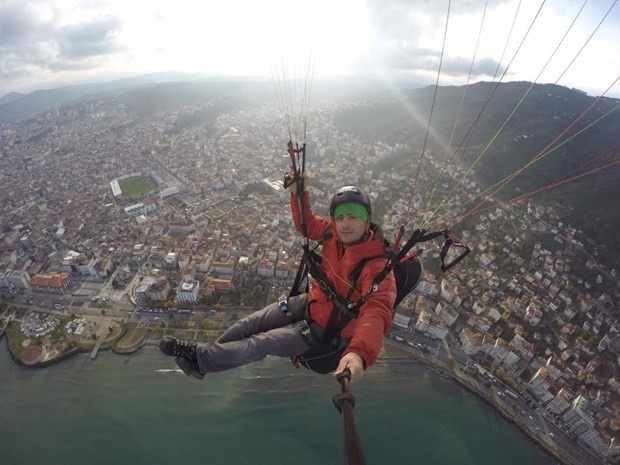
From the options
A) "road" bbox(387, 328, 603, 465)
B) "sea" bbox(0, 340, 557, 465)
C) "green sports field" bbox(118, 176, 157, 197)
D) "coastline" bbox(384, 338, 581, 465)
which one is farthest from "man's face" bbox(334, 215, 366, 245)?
Answer: "green sports field" bbox(118, 176, 157, 197)

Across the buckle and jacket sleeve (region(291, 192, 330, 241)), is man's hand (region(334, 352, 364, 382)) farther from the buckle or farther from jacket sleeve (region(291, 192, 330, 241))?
jacket sleeve (region(291, 192, 330, 241))

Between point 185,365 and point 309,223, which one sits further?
point 309,223

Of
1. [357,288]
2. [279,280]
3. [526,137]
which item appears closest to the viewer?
[357,288]

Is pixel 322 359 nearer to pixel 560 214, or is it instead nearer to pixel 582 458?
pixel 582 458

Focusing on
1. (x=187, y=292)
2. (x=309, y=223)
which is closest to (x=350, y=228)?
(x=309, y=223)

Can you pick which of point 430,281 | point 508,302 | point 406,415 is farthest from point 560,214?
point 406,415

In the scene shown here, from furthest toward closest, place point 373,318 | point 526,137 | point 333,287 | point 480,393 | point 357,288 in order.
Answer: point 526,137 → point 480,393 → point 333,287 → point 357,288 → point 373,318

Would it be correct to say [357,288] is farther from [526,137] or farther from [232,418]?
[526,137]

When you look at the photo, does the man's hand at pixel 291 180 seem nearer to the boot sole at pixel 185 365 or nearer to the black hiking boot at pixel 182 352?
the black hiking boot at pixel 182 352
